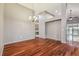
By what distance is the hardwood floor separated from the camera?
208 centimetres

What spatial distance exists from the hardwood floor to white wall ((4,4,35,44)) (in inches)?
4.2

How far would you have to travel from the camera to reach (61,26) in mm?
2109

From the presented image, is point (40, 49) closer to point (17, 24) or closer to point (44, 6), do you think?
point (17, 24)

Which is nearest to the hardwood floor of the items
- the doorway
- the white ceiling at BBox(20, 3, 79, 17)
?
the doorway

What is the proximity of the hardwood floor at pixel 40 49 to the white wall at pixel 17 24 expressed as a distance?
11 centimetres

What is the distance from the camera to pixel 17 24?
2.14 m

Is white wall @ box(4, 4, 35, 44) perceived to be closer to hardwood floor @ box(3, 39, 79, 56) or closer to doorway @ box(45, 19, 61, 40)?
hardwood floor @ box(3, 39, 79, 56)

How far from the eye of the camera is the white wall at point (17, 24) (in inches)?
82.7

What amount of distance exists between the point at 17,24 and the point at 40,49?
23.7 inches

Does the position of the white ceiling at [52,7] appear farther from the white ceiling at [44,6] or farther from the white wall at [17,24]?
the white wall at [17,24]

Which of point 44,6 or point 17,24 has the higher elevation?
point 44,6

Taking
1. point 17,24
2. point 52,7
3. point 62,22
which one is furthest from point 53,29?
point 17,24

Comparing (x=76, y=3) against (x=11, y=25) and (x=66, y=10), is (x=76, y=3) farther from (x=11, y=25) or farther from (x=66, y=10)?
(x=11, y=25)

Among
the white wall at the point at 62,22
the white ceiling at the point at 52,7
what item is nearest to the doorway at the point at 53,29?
the white wall at the point at 62,22
